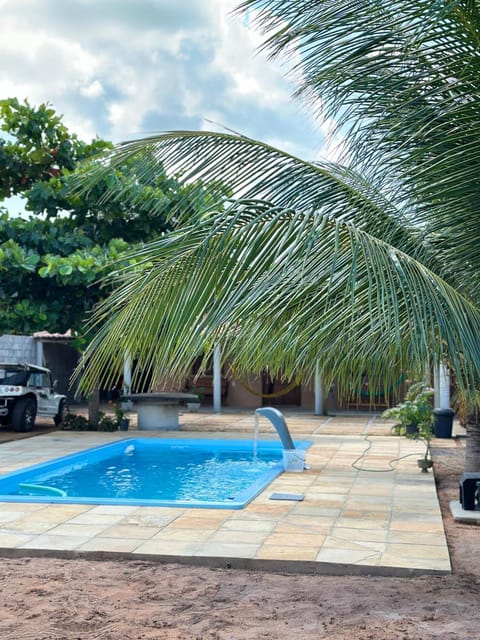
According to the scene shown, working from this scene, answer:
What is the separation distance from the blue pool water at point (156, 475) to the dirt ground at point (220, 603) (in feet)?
7.71

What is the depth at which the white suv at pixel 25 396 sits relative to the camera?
1474cm

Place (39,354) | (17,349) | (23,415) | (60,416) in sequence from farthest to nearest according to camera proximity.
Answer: (39,354) → (17,349) → (60,416) → (23,415)

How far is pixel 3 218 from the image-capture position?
46.2ft

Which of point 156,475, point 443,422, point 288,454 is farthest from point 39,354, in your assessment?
Result: point 288,454

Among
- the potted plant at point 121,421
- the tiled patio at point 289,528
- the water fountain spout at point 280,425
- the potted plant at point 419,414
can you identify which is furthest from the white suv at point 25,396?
the potted plant at point 419,414

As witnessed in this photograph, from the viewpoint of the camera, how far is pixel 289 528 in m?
6.76

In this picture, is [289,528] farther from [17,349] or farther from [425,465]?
[17,349]

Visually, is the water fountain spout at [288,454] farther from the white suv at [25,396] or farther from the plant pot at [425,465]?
the white suv at [25,396]

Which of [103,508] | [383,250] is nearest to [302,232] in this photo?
[383,250]

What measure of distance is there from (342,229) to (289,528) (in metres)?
3.87

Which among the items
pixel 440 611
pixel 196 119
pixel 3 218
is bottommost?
pixel 440 611

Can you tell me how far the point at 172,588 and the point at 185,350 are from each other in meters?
2.39

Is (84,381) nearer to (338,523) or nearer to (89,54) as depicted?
(338,523)

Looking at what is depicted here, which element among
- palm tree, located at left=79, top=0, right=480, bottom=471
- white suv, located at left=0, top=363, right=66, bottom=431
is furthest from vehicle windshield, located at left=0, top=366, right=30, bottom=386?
palm tree, located at left=79, top=0, right=480, bottom=471
